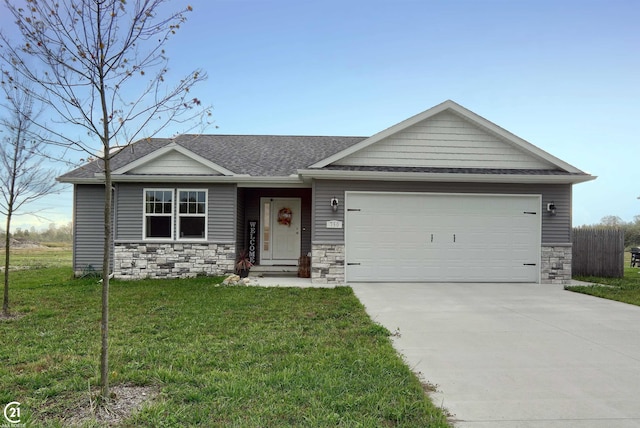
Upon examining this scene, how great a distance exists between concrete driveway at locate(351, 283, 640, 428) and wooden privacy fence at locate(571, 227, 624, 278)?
5.14 m

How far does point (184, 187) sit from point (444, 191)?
725cm

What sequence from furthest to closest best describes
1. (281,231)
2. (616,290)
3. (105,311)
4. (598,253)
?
(281,231) → (598,253) → (616,290) → (105,311)

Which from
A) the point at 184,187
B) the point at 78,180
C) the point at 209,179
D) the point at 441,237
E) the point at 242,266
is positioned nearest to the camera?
the point at 441,237

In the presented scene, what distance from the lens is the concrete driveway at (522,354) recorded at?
10.3ft

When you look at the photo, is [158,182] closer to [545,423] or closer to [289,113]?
[289,113]

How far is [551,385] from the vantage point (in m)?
3.66

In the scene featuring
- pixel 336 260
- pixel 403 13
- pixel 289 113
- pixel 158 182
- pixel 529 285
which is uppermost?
pixel 403 13

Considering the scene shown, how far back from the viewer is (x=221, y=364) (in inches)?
158

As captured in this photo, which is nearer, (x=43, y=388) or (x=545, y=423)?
(x=545, y=423)

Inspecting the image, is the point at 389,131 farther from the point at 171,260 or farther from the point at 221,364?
the point at 221,364

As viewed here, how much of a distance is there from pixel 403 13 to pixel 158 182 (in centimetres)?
846

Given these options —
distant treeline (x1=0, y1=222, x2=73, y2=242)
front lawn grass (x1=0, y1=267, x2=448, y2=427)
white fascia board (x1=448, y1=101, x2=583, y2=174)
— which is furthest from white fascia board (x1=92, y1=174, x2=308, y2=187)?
distant treeline (x1=0, y1=222, x2=73, y2=242)

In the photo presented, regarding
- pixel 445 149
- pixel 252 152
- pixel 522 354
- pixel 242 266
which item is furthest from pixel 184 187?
pixel 522 354

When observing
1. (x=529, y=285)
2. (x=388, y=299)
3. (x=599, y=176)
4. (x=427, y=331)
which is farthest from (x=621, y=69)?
(x=427, y=331)
